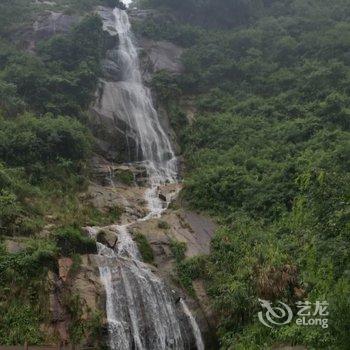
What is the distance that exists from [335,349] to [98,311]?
614 cm

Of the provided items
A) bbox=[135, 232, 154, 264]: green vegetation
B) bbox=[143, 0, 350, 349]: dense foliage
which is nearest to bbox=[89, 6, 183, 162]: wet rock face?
bbox=[143, 0, 350, 349]: dense foliage

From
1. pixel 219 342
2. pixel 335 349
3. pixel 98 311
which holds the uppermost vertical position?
pixel 335 349

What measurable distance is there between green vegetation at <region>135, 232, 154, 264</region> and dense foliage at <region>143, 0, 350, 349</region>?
48.3 inches

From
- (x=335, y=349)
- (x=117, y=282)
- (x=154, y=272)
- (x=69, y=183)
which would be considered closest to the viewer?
(x=335, y=349)

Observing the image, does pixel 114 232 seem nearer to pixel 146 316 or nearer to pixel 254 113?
pixel 146 316

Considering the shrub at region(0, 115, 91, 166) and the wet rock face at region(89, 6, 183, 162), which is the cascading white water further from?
the shrub at region(0, 115, 91, 166)

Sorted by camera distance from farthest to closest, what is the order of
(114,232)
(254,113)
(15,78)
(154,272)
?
(254,113) → (15,78) → (114,232) → (154,272)

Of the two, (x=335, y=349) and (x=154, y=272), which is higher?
(x=335, y=349)

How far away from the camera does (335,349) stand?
37.7 ft

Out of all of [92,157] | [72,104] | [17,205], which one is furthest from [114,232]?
[72,104]

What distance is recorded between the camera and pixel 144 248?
1703 centimetres

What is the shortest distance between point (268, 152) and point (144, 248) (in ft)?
28.6

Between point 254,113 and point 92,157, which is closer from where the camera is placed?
point 92,157

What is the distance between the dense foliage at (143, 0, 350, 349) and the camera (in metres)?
14.3
